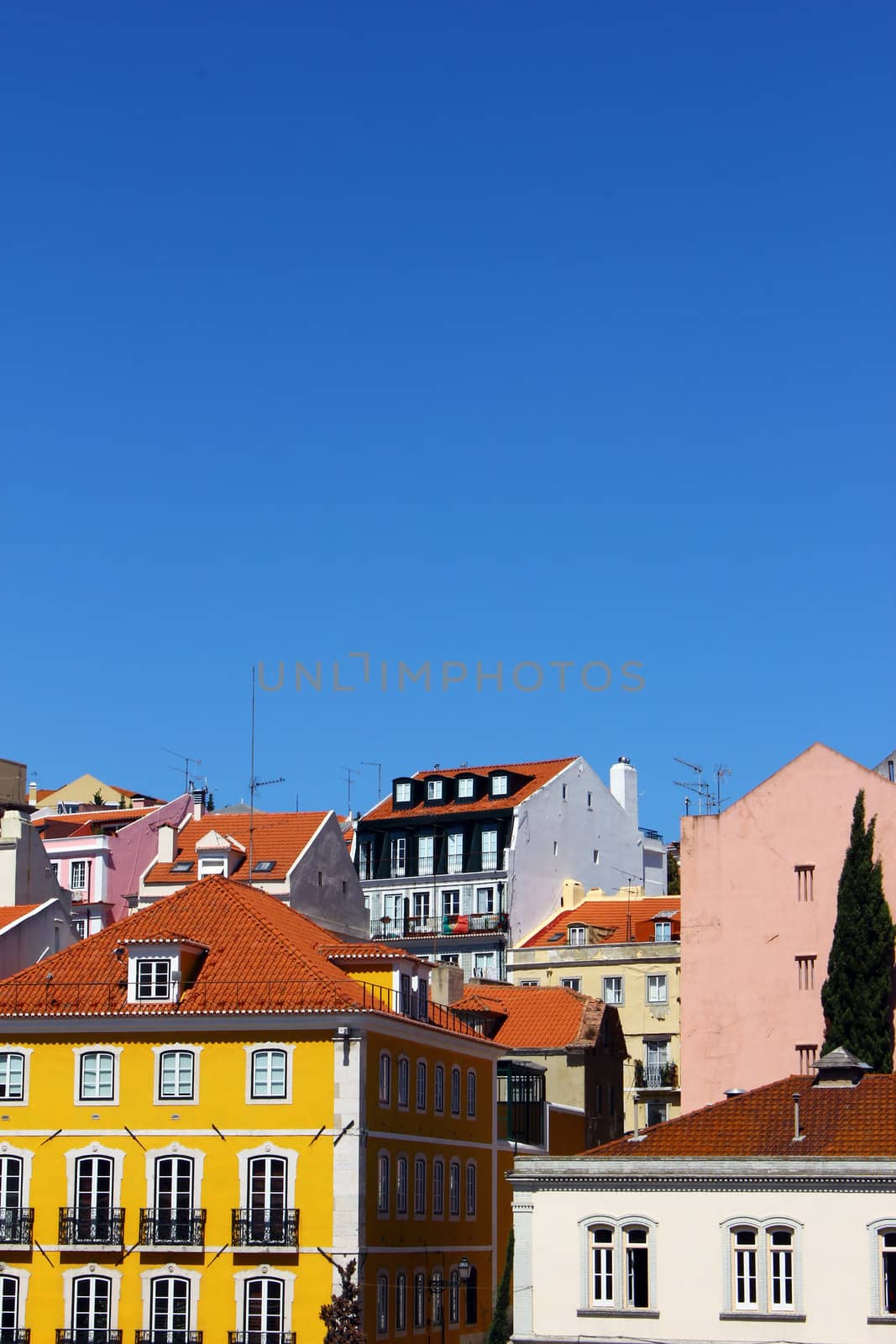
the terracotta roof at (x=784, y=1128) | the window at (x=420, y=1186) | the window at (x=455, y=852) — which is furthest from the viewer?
the window at (x=455, y=852)

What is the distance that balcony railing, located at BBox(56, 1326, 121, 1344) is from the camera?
61.8m

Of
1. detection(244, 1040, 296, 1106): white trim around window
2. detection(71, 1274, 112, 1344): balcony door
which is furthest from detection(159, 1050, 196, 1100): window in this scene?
detection(71, 1274, 112, 1344): balcony door

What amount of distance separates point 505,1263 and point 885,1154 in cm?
2235

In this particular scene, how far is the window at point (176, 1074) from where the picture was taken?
63.5 m

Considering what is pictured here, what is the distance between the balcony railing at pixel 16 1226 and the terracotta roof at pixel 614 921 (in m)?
48.2

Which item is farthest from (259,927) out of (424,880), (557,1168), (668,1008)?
(424,880)

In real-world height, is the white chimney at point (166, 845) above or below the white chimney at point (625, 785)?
below

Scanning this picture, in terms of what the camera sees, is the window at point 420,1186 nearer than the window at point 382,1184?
No

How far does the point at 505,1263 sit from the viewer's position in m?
71.5

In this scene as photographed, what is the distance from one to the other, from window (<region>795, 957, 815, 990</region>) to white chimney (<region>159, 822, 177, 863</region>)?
34.3 m

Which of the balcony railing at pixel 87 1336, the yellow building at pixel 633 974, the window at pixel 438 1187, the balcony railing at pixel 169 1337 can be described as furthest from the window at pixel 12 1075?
the yellow building at pixel 633 974

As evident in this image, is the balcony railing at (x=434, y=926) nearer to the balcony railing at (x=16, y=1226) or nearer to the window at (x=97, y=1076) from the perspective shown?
the window at (x=97, y=1076)

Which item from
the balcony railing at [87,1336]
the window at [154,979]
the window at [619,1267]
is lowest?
the balcony railing at [87,1336]

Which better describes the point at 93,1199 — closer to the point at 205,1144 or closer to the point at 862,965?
the point at 205,1144
